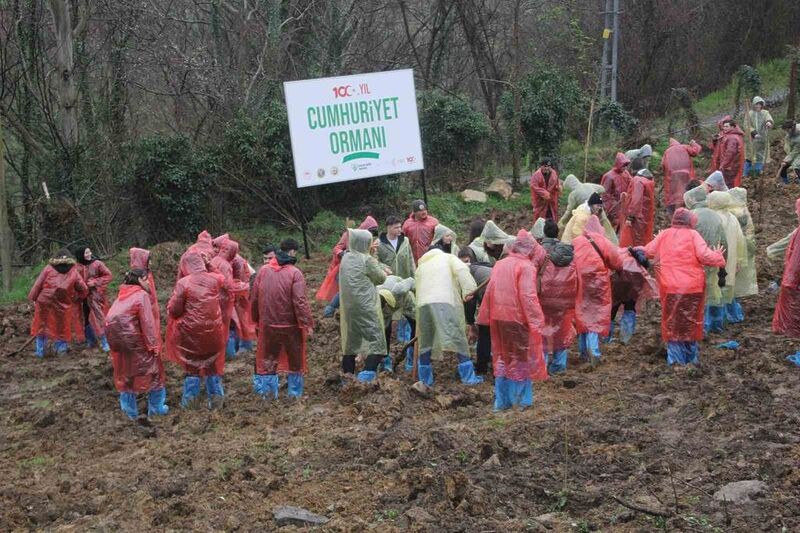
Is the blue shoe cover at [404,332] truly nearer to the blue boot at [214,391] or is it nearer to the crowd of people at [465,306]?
the crowd of people at [465,306]

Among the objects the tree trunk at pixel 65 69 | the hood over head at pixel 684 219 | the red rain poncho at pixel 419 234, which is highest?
the tree trunk at pixel 65 69

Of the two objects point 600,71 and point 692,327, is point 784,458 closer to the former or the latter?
point 692,327

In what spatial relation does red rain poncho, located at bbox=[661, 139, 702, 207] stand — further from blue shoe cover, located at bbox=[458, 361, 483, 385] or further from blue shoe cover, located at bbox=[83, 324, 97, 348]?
blue shoe cover, located at bbox=[83, 324, 97, 348]

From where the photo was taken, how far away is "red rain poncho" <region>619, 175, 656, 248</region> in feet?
45.9

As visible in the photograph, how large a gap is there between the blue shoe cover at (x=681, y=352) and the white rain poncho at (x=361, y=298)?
2.87 meters

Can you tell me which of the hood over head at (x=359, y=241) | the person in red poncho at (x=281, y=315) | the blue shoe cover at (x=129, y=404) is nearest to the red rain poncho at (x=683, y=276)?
the hood over head at (x=359, y=241)

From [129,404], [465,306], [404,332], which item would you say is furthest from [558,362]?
[129,404]

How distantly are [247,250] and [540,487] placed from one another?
40.9 feet

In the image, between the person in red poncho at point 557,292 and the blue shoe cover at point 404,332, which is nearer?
the person in red poncho at point 557,292

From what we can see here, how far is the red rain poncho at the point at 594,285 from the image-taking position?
32.8ft

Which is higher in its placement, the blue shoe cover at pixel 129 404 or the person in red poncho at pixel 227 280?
the person in red poncho at pixel 227 280

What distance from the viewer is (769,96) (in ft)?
95.0

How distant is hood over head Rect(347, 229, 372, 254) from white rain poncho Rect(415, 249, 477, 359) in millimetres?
623

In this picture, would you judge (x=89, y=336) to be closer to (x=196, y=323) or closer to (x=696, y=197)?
(x=196, y=323)
